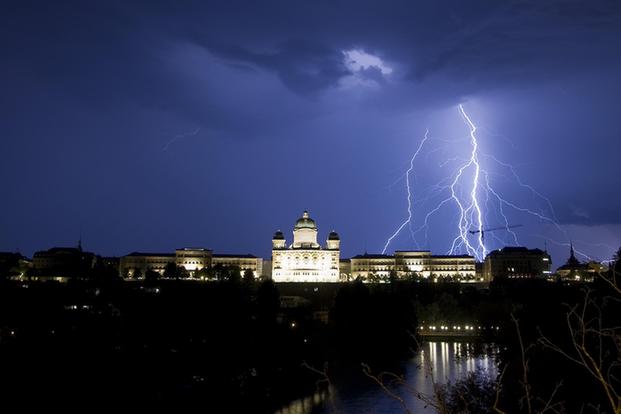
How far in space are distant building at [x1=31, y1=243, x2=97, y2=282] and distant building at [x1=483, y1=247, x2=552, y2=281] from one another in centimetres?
6848

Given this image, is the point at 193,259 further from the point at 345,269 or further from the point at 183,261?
the point at 345,269

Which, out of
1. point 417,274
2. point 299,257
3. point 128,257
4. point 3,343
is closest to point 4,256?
point 128,257

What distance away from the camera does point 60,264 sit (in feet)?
368

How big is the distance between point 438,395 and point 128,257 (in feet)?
383

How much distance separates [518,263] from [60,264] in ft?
262

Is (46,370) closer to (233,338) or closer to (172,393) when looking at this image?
(172,393)

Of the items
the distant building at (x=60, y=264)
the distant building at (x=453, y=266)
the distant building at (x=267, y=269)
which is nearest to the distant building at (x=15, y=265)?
the distant building at (x=60, y=264)

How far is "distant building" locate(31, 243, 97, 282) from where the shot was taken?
10434 cm

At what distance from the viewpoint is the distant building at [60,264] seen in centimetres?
10434

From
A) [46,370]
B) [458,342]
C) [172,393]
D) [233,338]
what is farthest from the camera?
[458,342]

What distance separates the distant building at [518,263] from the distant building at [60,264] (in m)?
68.5

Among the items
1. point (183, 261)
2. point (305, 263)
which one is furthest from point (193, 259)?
point (305, 263)

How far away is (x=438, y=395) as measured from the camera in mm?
3992

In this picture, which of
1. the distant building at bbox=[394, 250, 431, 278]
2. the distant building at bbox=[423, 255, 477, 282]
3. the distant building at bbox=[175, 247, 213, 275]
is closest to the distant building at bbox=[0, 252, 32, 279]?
the distant building at bbox=[175, 247, 213, 275]
